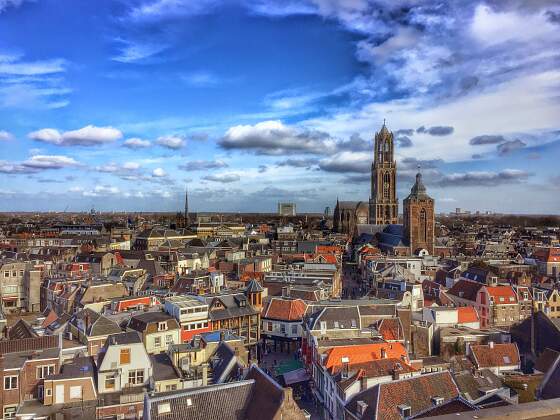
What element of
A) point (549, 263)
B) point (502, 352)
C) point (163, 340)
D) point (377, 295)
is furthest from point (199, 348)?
point (549, 263)

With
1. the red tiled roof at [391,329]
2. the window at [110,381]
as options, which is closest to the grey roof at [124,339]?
the window at [110,381]

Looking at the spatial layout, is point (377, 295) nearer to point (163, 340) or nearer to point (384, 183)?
point (163, 340)

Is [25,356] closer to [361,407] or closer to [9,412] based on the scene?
[9,412]

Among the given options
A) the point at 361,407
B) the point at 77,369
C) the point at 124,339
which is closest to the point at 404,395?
the point at 361,407

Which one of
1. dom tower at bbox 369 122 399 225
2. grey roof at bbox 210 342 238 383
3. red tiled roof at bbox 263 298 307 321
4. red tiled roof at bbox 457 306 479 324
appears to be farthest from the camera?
dom tower at bbox 369 122 399 225

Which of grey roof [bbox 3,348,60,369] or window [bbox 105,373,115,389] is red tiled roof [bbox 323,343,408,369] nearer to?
window [bbox 105,373,115,389]

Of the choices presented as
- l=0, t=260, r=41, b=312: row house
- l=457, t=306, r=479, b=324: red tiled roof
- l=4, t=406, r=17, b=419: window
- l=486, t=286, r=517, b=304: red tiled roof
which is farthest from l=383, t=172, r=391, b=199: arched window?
l=4, t=406, r=17, b=419: window
